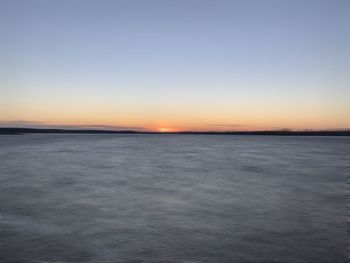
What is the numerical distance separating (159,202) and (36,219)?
474 centimetres

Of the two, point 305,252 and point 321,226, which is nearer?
point 305,252

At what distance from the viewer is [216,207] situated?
12.3 metres

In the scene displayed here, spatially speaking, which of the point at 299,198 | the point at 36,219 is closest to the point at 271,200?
the point at 299,198

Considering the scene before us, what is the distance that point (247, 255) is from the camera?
7.14 meters

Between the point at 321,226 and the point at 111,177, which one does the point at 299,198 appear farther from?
the point at 111,177

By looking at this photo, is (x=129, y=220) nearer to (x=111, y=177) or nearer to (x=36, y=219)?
(x=36, y=219)

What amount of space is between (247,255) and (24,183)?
15303 mm

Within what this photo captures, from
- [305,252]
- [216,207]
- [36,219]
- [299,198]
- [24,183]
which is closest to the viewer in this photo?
[305,252]

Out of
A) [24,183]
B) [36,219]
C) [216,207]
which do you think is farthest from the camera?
[24,183]

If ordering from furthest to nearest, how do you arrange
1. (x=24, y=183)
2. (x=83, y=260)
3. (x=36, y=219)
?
(x=24, y=183) < (x=36, y=219) < (x=83, y=260)

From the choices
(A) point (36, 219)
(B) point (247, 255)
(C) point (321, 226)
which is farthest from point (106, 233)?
(C) point (321, 226)

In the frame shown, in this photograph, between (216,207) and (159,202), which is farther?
(159,202)

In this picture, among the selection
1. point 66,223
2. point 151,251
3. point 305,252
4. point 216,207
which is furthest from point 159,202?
point 305,252

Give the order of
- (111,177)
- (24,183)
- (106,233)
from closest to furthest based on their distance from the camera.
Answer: (106,233) < (24,183) < (111,177)
